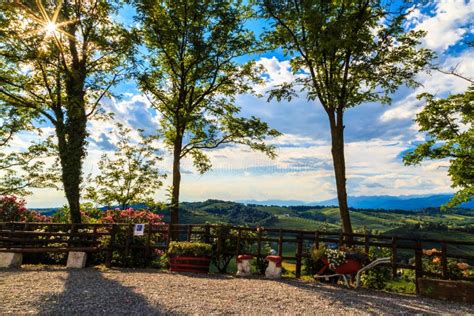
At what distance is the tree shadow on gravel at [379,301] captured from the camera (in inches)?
311

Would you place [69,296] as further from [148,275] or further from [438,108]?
[438,108]

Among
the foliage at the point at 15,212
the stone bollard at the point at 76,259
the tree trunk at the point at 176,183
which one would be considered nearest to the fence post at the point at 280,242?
the stone bollard at the point at 76,259

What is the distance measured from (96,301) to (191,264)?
5.53 m

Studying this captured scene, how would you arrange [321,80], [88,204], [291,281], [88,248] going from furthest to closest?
[88,204] < [321,80] < [88,248] < [291,281]

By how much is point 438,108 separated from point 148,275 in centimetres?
2284

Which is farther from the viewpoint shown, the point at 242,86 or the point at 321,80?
the point at 242,86

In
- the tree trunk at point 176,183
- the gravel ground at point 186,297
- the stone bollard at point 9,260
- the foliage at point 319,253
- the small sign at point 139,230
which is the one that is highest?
the tree trunk at point 176,183

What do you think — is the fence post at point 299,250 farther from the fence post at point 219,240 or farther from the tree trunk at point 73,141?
the tree trunk at point 73,141

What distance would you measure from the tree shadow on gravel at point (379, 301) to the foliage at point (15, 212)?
16425mm

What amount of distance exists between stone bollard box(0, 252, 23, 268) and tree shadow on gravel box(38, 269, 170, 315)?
5.69 metres

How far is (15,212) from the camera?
19750 millimetres

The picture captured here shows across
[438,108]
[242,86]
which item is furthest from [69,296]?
[438,108]

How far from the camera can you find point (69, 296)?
8008 mm

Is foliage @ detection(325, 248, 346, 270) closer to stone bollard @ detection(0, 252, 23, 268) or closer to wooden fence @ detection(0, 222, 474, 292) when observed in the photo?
wooden fence @ detection(0, 222, 474, 292)
